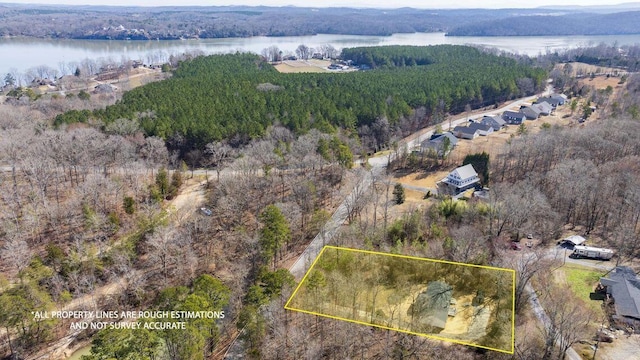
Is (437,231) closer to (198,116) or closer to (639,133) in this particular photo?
(639,133)

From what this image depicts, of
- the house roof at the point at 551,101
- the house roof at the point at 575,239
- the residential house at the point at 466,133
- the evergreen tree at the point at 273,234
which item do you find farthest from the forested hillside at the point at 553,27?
the evergreen tree at the point at 273,234

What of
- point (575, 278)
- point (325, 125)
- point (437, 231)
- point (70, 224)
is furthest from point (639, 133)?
point (70, 224)

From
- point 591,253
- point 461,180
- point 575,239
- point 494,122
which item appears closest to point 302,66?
point 494,122

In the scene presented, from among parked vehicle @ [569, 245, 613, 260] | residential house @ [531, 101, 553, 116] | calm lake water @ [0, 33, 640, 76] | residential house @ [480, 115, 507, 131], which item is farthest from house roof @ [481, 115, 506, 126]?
calm lake water @ [0, 33, 640, 76]

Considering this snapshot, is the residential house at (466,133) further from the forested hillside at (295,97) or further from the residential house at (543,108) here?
the residential house at (543,108)

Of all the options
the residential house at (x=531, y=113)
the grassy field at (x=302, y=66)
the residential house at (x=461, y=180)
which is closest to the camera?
the residential house at (x=461, y=180)

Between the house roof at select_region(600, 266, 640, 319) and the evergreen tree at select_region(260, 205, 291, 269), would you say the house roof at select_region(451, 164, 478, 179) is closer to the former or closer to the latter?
the house roof at select_region(600, 266, 640, 319)
